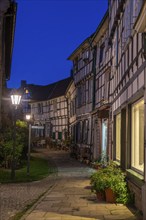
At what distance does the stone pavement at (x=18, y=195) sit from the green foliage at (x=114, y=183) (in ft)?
6.41

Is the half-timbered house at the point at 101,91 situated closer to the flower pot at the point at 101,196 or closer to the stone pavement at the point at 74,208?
the stone pavement at the point at 74,208

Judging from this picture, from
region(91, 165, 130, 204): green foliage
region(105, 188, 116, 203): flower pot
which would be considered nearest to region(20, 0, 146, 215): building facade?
region(91, 165, 130, 204): green foliage

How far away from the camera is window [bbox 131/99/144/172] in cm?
979

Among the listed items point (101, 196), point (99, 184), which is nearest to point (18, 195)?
point (101, 196)

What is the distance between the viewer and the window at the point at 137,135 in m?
9.79

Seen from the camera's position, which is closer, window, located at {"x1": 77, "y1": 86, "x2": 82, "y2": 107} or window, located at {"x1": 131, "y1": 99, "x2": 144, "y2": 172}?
window, located at {"x1": 131, "y1": 99, "x2": 144, "y2": 172}

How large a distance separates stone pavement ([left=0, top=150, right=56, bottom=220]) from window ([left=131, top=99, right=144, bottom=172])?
10.2ft

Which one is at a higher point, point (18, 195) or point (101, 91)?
point (101, 91)

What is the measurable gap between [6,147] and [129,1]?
11.3m

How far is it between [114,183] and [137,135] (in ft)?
4.53

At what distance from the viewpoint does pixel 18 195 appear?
39.4ft

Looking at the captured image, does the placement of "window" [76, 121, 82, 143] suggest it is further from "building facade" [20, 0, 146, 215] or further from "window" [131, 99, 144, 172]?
"window" [131, 99, 144, 172]

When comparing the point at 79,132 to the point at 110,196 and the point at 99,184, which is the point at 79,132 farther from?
the point at 110,196

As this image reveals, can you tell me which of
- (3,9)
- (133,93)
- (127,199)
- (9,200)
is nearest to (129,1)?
(133,93)
